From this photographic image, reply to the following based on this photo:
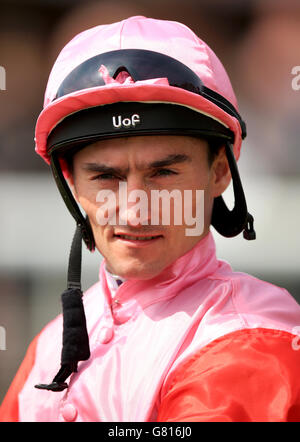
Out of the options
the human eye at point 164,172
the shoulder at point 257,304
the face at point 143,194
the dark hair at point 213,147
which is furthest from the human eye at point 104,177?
the shoulder at point 257,304

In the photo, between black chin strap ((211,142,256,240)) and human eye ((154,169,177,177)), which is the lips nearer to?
human eye ((154,169,177,177))

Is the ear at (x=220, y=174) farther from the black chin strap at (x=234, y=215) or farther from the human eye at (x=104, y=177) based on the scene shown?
the human eye at (x=104, y=177)

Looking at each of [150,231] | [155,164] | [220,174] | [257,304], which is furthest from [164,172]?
[257,304]

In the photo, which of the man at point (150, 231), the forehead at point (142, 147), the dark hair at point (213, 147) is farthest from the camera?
the dark hair at point (213, 147)

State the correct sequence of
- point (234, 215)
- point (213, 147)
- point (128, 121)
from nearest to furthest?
1. point (128, 121)
2. point (213, 147)
3. point (234, 215)

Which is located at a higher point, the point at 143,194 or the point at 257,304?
the point at 143,194

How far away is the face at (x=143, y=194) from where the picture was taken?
5.28 feet

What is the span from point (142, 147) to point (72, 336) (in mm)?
582

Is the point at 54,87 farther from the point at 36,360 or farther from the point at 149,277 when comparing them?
the point at 36,360

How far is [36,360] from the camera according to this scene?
78.6 inches

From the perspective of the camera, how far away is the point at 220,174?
186cm

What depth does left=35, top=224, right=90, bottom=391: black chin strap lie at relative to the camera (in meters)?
1.66

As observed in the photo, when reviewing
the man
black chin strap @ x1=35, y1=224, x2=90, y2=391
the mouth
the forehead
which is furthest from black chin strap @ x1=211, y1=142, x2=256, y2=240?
black chin strap @ x1=35, y1=224, x2=90, y2=391

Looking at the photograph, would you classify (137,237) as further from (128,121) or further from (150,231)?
(128,121)
